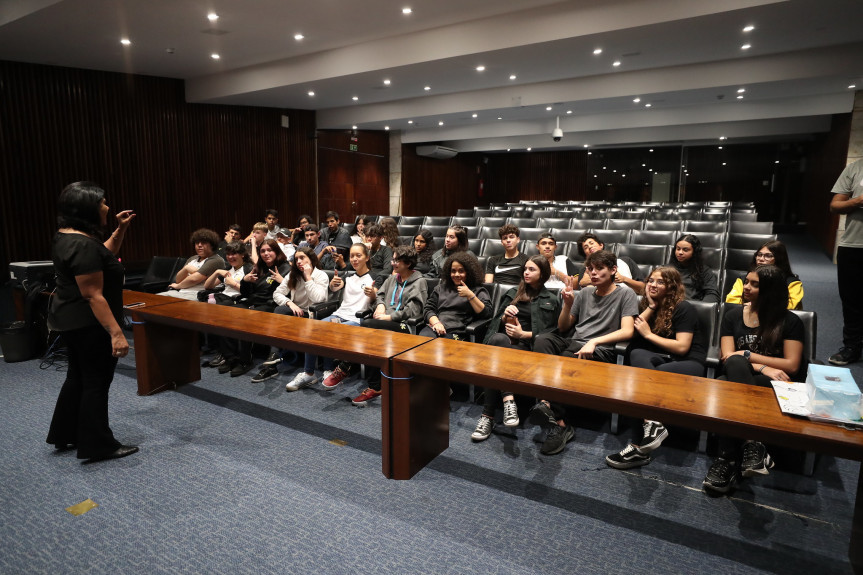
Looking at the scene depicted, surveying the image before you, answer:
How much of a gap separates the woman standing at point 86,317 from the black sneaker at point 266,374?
1.16m

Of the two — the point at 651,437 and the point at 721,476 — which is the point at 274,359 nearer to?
the point at 651,437

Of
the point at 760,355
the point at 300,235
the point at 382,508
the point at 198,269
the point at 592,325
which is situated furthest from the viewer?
the point at 300,235

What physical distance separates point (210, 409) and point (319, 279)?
1307 mm

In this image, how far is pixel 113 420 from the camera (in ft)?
9.96

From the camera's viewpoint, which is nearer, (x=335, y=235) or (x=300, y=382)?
(x=300, y=382)

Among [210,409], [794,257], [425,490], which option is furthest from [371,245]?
[794,257]

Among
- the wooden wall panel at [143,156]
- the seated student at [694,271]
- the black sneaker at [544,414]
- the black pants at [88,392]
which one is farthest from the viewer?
the wooden wall panel at [143,156]

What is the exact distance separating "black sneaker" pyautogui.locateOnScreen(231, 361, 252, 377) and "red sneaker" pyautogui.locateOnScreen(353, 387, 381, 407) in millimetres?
1096

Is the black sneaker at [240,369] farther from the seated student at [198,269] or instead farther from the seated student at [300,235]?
the seated student at [300,235]

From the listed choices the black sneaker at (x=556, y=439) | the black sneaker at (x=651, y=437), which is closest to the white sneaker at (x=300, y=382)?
the black sneaker at (x=556, y=439)

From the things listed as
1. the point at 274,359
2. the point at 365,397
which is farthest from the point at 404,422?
the point at 274,359

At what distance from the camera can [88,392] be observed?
2.44 m

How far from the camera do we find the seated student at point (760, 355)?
232cm

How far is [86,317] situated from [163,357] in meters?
1.24
